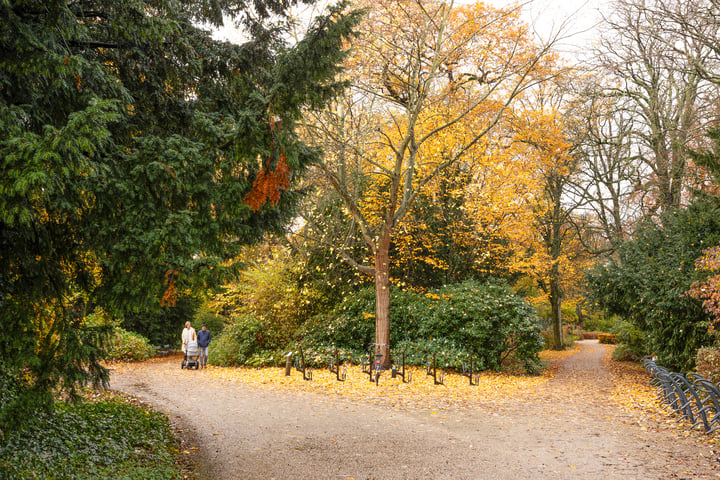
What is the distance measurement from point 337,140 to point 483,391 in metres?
6.61

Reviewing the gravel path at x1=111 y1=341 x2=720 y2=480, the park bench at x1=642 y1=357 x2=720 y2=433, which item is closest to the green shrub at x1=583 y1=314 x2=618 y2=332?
the park bench at x1=642 y1=357 x2=720 y2=433

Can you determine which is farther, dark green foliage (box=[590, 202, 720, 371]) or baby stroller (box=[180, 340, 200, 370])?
baby stroller (box=[180, 340, 200, 370])

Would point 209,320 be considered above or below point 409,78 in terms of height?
below

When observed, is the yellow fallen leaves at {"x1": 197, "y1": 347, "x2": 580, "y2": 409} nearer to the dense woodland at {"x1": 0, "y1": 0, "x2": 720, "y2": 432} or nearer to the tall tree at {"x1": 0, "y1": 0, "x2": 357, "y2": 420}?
the dense woodland at {"x1": 0, "y1": 0, "x2": 720, "y2": 432}

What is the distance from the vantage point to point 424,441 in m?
6.38

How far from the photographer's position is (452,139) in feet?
47.9

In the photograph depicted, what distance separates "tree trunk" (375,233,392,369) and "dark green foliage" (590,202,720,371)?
6120 mm

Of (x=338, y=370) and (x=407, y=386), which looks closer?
(x=407, y=386)

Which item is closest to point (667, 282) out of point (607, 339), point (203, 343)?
point (203, 343)

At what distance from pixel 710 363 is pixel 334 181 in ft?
27.8

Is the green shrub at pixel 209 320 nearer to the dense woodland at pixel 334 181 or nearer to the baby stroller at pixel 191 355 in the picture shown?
the dense woodland at pixel 334 181

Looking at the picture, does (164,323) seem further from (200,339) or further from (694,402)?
(694,402)

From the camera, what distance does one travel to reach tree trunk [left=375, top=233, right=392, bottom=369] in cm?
1275

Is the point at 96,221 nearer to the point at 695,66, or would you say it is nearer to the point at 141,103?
the point at 141,103
